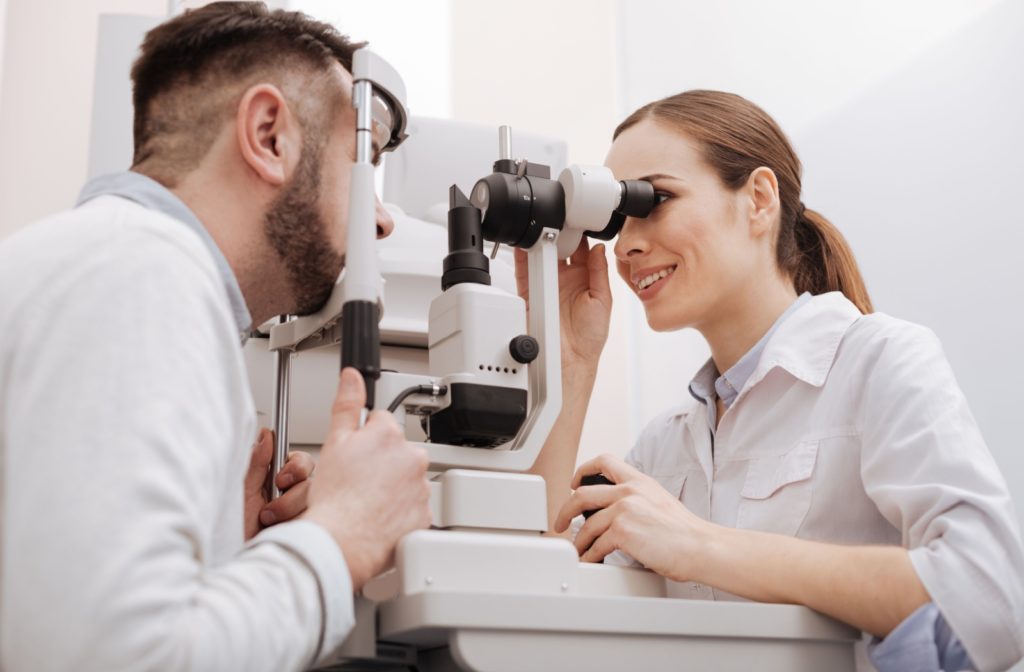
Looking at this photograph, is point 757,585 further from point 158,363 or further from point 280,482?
point 158,363

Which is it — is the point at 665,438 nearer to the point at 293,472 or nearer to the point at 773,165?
the point at 773,165

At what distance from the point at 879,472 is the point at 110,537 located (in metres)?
0.93

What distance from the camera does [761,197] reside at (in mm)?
1617

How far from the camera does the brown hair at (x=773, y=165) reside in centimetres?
161

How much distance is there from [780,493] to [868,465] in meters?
0.16

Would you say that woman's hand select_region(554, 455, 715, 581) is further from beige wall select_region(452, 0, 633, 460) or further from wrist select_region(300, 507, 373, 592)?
beige wall select_region(452, 0, 633, 460)

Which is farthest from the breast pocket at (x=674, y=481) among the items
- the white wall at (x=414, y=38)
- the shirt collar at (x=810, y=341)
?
the white wall at (x=414, y=38)

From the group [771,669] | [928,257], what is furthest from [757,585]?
[928,257]

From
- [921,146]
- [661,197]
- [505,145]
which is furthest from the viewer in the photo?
[921,146]

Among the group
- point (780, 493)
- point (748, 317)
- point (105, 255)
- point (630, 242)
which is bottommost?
point (780, 493)

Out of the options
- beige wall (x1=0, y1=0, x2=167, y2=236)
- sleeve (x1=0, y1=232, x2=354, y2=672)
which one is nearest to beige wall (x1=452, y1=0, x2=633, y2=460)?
beige wall (x1=0, y1=0, x2=167, y2=236)

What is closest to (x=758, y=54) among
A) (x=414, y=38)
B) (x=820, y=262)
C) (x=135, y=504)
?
(x=414, y=38)

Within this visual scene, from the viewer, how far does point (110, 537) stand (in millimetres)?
662

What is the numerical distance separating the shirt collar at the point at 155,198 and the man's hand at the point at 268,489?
285 mm
